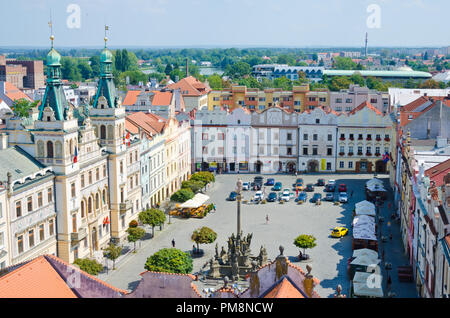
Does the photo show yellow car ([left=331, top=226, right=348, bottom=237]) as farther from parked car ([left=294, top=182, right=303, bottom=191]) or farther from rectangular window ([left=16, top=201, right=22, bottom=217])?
rectangular window ([left=16, top=201, right=22, bottom=217])

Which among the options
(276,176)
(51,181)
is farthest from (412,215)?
(276,176)

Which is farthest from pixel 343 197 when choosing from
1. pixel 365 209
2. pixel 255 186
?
pixel 255 186

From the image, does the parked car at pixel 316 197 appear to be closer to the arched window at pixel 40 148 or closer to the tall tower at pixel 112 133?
the tall tower at pixel 112 133

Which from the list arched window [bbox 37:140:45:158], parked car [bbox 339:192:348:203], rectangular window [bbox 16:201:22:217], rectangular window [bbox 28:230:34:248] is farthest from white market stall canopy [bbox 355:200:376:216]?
rectangular window [bbox 16:201:22:217]

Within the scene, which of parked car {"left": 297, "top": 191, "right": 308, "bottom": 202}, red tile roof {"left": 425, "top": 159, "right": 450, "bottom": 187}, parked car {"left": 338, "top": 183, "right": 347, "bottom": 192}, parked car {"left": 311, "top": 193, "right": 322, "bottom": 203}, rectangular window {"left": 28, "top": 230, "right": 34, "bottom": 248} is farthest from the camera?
parked car {"left": 338, "top": 183, "right": 347, "bottom": 192}

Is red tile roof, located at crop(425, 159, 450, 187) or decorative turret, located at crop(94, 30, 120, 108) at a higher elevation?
decorative turret, located at crop(94, 30, 120, 108)

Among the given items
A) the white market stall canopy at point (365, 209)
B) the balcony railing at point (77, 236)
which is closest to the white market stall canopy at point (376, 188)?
the white market stall canopy at point (365, 209)

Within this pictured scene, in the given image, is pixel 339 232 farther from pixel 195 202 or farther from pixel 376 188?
pixel 195 202

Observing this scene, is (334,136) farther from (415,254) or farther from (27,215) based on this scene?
(27,215)
